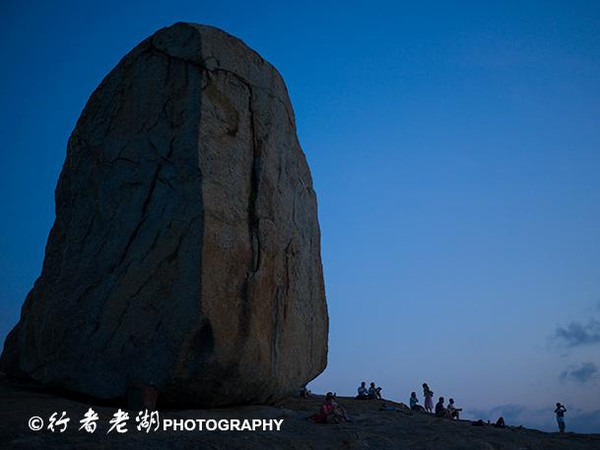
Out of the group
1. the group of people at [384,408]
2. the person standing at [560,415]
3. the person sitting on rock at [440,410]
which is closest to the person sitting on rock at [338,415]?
the group of people at [384,408]

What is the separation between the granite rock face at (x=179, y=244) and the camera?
10539 millimetres

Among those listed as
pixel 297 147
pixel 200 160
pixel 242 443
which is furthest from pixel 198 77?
pixel 242 443

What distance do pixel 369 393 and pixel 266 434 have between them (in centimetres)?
978

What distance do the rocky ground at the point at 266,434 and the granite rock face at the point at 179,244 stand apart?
55 cm

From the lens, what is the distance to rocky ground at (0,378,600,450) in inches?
312

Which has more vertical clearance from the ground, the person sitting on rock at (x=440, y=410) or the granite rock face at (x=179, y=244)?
the granite rock face at (x=179, y=244)

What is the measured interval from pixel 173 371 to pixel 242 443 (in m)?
2.26

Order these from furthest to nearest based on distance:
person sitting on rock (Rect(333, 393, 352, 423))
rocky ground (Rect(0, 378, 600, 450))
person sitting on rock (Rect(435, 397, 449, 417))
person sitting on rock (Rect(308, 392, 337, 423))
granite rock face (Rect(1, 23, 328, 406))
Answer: person sitting on rock (Rect(435, 397, 449, 417)), person sitting on rock (Rect(333, 393, 352, 423)), person sitting on rock (Rect(308, 392, 337, 423)), granite rock face (Rect(1, 23, 328, 406)), rocky ground (Rect(0, 378, 600, 450))

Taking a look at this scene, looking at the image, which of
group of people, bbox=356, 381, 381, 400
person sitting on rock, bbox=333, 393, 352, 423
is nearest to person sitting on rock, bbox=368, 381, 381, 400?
group of people, bbox=356, 381, 381, 400

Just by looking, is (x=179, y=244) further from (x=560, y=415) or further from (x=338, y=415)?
(x=560, y=415)

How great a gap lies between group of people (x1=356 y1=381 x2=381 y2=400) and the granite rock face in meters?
4.64

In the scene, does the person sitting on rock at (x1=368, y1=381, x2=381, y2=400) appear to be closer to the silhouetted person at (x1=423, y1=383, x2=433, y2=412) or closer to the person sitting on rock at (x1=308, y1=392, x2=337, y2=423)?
the silhouetted person at (x1=423, y1=383, x2=433, y2=412)

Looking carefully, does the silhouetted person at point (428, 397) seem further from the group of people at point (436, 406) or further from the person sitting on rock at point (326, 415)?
the person sitting on rock at point (326, 415)

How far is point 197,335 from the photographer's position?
10.3 m
